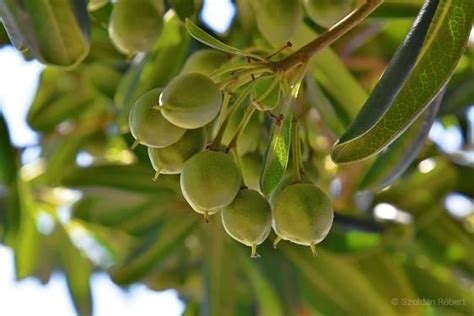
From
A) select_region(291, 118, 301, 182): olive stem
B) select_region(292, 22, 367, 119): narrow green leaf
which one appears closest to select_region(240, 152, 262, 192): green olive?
select_region(291, 118, 301, 182): olive stem

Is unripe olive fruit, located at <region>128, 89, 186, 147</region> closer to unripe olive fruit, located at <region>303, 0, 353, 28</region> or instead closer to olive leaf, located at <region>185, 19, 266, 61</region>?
olive leaf, located at <region>185, 19, 266, 61</region>

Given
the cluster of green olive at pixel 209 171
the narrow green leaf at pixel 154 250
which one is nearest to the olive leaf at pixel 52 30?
the cluster of green olive at pixel 209 171

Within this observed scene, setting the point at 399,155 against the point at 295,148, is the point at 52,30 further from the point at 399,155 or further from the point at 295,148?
the point at 399,155

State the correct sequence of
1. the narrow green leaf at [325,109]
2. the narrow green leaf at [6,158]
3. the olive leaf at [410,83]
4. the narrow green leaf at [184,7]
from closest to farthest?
1. the olive leaf at [410,83]
2. the narrow green leaf at [184,7]
3. the narrow green leaf at [325,109]
4. the narrow green leaf at [6,158]

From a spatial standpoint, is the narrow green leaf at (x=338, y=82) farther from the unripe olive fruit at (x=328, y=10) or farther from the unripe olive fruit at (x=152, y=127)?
the unripe olive fruit at (x=152, y=127)

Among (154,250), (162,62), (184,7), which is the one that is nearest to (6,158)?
(154,250)

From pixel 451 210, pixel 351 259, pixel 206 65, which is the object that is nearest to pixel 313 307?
pixel 351 259

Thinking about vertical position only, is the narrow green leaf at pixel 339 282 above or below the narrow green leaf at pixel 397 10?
below
